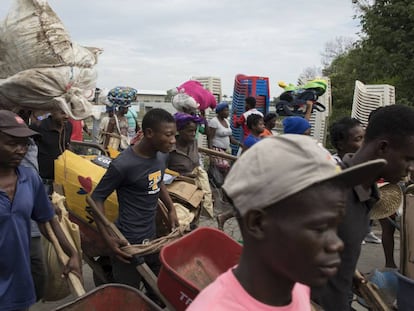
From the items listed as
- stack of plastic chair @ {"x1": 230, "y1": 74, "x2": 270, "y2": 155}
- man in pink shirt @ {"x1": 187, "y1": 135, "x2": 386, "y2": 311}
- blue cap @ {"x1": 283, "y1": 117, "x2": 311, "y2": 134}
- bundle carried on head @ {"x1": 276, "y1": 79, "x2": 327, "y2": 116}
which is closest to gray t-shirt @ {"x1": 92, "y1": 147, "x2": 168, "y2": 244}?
man in pink shirt @ {"x1": 187, "y1": 135, "x2": 386, "y2": 311}

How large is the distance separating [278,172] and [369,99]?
749 cm

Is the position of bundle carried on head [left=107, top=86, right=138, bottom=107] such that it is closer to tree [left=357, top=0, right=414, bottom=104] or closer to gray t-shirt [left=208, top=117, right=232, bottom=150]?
gray t-shirt [left=208, top=117, right=232, bottom=150]

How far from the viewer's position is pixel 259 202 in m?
1.18

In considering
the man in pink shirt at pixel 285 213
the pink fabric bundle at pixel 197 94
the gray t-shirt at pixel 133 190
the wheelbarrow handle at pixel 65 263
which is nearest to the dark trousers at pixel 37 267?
the wheelbarrow handle at pixel 65 263

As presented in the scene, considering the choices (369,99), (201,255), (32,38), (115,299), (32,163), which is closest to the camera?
(115,299)

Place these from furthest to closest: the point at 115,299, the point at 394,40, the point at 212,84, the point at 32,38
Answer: the point at 394,40, the point at 212,84, the point at 32,38, the point at 115,299

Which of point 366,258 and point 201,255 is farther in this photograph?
point 366,258

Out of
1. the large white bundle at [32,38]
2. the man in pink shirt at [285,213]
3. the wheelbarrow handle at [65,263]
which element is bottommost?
the wheelbarrow handle at [65,263]

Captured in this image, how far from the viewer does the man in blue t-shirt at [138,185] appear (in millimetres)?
3062

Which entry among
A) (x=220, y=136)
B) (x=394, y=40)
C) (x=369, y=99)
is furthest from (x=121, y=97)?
(x=394, y=40)

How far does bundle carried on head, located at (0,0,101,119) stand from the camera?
2.98m

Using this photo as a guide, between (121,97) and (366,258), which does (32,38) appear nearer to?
(366,258)

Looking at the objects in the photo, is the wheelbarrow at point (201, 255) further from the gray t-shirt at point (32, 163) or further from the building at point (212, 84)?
the building at point (212, 84)

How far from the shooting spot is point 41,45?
303 centimetres
